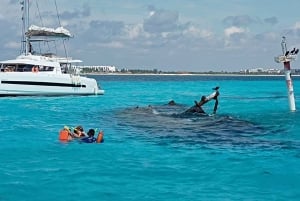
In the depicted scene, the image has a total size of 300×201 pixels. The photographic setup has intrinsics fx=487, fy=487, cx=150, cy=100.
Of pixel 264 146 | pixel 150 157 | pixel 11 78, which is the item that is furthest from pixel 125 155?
pixel 11 78

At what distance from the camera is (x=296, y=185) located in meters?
12.8

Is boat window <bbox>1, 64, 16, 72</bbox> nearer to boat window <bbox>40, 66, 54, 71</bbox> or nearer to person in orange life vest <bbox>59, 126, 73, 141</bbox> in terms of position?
boat window <bbox>40, 66, 54, 71</bbox>

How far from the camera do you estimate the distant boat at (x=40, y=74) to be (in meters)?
44.7

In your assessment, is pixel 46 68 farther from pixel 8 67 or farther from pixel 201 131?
pixel 201 131

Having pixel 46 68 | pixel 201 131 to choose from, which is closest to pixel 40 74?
pixel 46 68

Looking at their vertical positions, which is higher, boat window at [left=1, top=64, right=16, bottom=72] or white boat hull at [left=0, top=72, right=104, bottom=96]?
boat window at [left=1, top=64, right=16, bottom=72]

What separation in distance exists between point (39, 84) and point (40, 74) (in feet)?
4.22

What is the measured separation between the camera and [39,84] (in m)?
46.0

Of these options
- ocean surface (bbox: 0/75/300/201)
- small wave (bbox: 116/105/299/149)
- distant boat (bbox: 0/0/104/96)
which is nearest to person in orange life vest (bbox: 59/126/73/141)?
A: ocean surface (bbox: 0/75/300/201)

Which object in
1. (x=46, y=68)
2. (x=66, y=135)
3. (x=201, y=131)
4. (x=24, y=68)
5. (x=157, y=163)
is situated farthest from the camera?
(x=46, y=68)

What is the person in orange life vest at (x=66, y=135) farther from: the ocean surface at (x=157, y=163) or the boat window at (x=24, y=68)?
the boat window at (x=24, y=68)

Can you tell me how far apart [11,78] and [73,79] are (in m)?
6.54

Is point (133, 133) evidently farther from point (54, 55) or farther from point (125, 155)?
point (54, 55)

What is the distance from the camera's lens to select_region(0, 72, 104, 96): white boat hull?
145ft
